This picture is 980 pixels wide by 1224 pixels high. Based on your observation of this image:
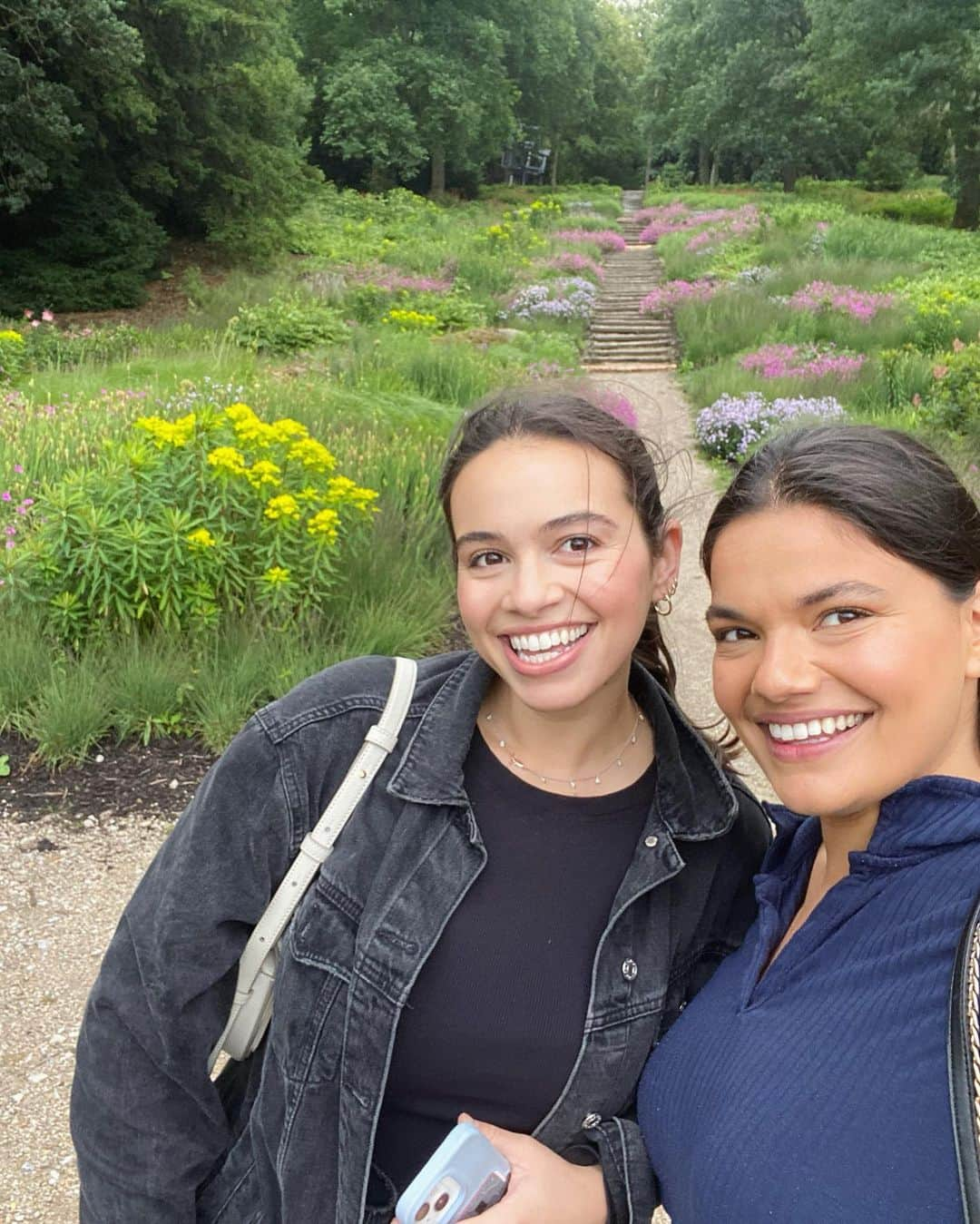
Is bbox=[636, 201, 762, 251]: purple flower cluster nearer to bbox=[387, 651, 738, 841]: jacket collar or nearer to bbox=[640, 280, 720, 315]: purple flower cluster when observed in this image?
bbox=[640, 280, 720, 315]: purple flower cluster

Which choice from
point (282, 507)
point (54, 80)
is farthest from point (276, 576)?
point (54, 80)

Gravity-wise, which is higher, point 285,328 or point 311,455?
point 285,328

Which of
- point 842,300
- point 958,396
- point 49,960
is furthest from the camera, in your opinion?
point 842,300

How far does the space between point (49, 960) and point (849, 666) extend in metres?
2.96

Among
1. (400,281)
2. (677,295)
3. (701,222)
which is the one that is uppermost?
(701,222)

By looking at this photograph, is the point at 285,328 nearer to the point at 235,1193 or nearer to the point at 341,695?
the point at 341,695

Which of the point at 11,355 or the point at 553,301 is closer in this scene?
the point at 11,355

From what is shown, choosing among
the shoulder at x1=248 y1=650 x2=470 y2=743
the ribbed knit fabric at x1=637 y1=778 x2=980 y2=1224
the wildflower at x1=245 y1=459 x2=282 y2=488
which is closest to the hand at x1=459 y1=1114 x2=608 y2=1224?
the ribbed knit fabric at x1=637 y1=778 x2=980 y2=1224

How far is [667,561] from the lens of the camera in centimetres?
156

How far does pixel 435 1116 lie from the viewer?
1299 millimetres

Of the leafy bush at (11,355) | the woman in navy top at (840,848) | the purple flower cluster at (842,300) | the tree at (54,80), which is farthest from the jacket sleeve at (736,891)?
the tree at (54,80)

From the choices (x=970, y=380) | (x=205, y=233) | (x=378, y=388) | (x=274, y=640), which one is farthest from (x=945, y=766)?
(x=205, y=233)

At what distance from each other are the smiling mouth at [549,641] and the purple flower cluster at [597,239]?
2631cm

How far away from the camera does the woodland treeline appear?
54.9 ft
